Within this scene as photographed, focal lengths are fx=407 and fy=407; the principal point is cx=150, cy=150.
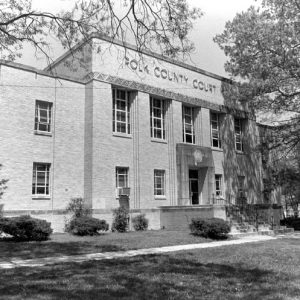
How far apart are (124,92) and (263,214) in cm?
1211

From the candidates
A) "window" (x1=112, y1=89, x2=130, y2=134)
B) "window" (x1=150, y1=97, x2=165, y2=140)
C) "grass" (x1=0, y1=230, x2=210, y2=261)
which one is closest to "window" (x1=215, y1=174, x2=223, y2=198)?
"window" (x1=150, y1=97, x2=165, y2=140)

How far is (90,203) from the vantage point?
875 inches

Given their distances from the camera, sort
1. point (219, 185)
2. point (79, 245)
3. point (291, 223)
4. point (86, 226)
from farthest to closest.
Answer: point (291, 223) < point (219, 185) < point (86, 226) < point (79, 245)

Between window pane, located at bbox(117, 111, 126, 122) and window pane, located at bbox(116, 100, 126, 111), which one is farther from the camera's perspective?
window pane, located at bbox(116, 100, 126, 111)

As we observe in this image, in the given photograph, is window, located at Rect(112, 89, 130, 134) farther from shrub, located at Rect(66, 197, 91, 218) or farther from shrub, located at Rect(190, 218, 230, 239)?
shrub, located at Rect(190, 218, 230, 239)

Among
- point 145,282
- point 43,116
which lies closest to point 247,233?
point 43,116

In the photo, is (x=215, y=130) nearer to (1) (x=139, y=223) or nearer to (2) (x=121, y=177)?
(2) (x=121, y=177)

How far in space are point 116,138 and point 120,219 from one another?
4.86 meters

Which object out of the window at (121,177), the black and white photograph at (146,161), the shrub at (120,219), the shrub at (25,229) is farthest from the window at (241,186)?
the shrub at (25,229)

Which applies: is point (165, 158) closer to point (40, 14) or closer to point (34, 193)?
point (34, 193)

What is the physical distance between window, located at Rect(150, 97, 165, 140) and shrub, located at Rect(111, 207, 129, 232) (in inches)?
231

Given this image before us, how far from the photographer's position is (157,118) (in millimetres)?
27016

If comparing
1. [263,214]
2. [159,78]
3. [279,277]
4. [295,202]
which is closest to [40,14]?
[279,277]

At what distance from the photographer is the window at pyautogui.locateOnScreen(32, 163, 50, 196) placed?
21.2 meters
